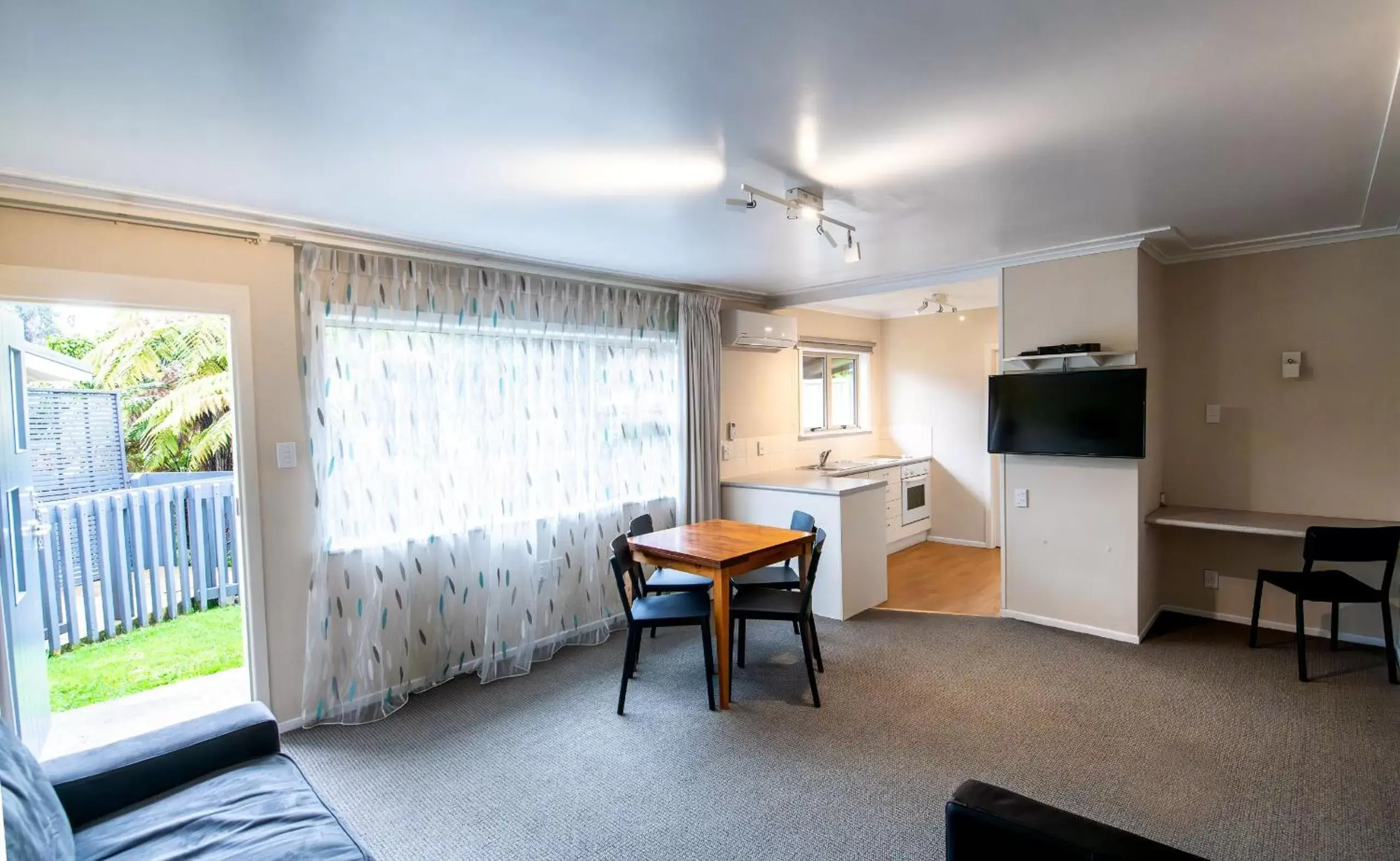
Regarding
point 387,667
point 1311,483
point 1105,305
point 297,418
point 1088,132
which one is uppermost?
point 1088,132

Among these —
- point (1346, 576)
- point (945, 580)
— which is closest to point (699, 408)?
point (945, 580)

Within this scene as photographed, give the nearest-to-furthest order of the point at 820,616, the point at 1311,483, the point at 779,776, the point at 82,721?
the point at 779,776
the point at 82,721
the point at 1311,483
the point at 820,616

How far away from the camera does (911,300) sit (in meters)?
5.99

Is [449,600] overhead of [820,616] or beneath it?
overhead

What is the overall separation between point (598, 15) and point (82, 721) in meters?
4.34

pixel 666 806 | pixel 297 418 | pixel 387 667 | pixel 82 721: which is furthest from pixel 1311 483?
pixel 82 721

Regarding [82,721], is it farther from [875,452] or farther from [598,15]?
[875,452]

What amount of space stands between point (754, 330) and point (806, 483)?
1.26 m

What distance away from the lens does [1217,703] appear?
10.5 ft

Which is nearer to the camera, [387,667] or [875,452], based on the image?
[387,667]

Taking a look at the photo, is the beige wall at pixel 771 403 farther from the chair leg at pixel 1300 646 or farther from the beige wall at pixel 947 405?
the chair leg at pixel 1300 646

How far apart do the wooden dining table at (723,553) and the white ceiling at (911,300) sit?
7.25 ft

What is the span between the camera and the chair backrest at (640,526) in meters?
4.13

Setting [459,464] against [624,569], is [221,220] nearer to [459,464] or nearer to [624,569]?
[459,464]
